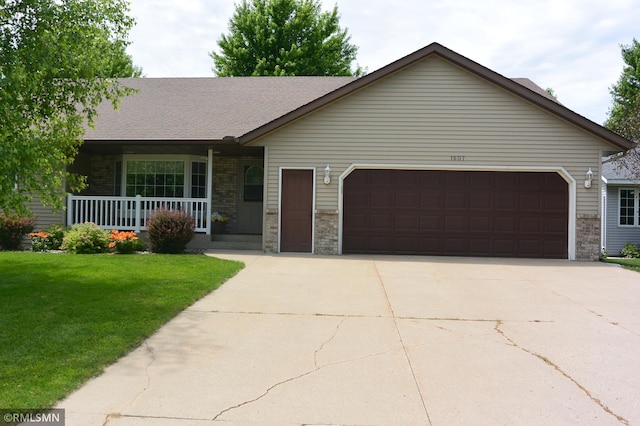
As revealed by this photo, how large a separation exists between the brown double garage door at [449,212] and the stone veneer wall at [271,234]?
1.91 m

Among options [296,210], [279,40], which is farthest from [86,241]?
[279,40]

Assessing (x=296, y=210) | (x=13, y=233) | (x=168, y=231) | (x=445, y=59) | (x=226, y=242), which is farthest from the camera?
(x=226, y=242)

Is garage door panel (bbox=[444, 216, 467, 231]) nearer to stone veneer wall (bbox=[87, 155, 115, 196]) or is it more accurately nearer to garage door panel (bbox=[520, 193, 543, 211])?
garage door panel (bbox=[520, 193, 543, 211])

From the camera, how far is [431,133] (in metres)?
12.7

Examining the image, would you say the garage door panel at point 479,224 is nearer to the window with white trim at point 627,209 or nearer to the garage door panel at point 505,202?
the garage door panel at point 505,202

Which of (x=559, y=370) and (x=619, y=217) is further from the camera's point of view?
(x=619, y=217)

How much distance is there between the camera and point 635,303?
289 inches

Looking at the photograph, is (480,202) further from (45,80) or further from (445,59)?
(45,80)

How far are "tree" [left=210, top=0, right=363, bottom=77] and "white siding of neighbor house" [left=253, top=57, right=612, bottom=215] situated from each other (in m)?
18.2

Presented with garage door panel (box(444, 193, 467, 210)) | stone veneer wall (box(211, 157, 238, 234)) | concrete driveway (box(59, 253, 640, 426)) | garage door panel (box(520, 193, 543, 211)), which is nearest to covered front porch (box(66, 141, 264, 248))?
stone veneer wall (box(211, 157, 238, 234))

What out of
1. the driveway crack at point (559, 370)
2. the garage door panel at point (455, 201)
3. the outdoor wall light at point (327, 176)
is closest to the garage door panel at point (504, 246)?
the garage door panel at point (455, 201)

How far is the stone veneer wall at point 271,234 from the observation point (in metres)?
12.9

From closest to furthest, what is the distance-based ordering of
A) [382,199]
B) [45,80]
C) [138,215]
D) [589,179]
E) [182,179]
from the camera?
1. [45,80]
2. [589,179]
3. [382,199]
4. [138,215]
5. [182,179]

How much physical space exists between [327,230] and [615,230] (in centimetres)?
1252
